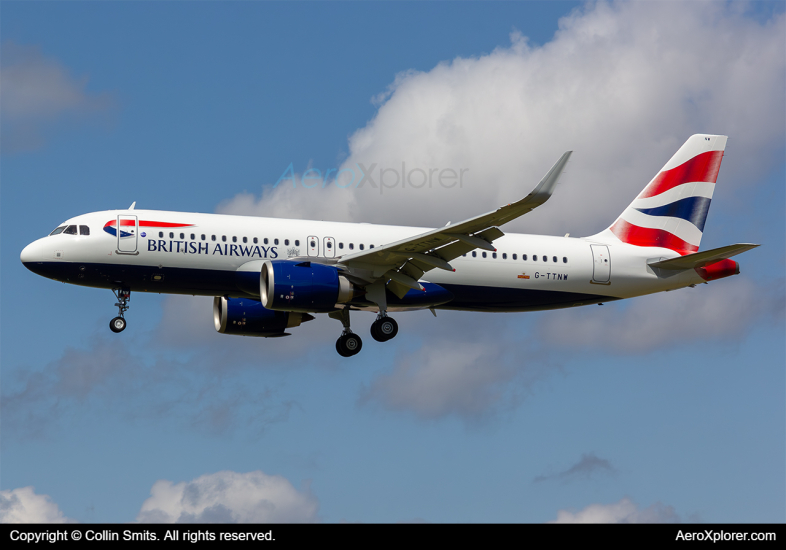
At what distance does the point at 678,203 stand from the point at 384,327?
615 inches

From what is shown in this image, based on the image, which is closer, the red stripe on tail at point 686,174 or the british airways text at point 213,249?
the british airways text at point 213,249

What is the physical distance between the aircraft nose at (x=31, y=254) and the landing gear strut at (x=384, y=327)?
1257 centimetres

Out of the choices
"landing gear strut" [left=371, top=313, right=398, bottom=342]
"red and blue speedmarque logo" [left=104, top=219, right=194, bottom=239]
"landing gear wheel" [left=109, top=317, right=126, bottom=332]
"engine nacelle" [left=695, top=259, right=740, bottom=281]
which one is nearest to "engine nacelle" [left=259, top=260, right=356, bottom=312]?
"landing gear strut" [left=371, top=313, right=398, bottom=342]

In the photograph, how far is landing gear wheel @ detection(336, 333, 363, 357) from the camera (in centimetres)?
4216

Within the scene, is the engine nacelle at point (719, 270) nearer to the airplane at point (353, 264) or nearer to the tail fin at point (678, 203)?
the airplane at point (353, 264)

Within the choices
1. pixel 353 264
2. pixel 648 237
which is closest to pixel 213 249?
pixel 353 264

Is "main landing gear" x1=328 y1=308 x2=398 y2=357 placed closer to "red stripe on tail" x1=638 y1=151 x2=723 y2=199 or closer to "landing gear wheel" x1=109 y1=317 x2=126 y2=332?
"landing gear wheel" x1=109 y1=317 x2=126 y2=332

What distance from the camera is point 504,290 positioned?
42344 mm

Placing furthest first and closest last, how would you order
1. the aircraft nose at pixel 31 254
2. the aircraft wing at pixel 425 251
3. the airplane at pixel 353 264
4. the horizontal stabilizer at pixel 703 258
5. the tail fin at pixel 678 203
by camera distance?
the tail fin at pixel 678 203
the horizontal stabilizer at pixel 703 258
the aircraft nose at pixel 31 254
the airplane at pixel 353 264
the aircraft wing at pixel 425 251

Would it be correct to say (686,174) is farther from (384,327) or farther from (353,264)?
(353,264)

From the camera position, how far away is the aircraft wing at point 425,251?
34875 millimetres

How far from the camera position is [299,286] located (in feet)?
125

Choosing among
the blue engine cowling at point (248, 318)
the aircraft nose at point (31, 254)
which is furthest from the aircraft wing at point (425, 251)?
the aircraft nose at point (31, 254)
